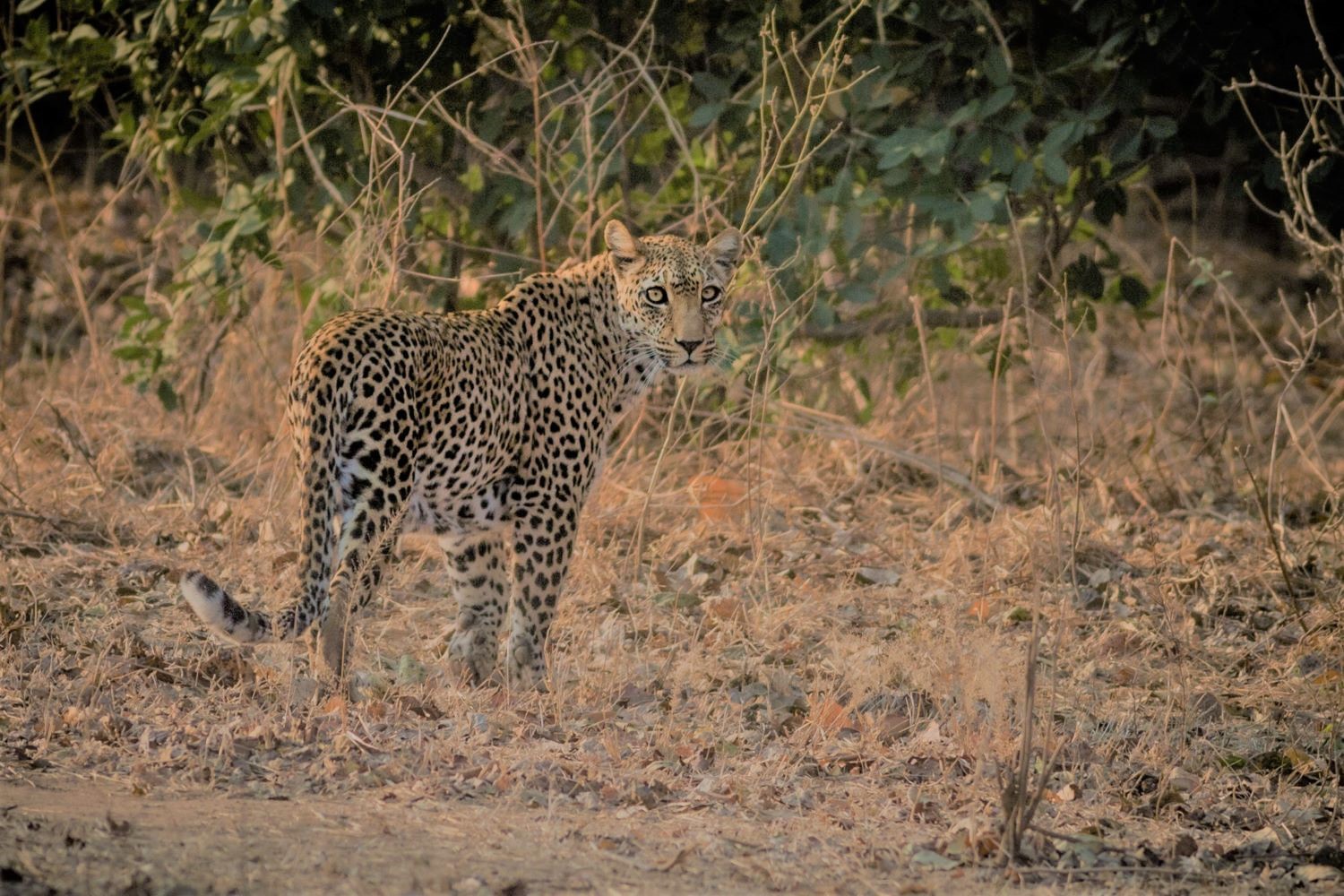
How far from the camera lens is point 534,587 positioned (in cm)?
567

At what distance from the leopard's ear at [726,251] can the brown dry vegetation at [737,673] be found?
682 millimetres

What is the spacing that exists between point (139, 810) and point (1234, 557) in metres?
4.86

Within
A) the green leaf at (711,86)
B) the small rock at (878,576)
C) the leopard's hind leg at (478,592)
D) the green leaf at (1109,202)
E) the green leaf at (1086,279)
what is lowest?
the small rock at (878,576)

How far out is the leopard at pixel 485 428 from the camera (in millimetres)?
4934

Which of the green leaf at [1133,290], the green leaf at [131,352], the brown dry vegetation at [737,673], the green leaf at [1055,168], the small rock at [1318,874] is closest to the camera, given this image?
the brown dry vegetation at [737,673]

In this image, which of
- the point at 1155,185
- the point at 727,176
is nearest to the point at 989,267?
the point at 727,176

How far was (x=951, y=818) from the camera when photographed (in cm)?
466

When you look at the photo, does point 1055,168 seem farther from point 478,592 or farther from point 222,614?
point 222,614

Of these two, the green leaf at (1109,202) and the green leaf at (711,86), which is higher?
the green leaf at (711,86)

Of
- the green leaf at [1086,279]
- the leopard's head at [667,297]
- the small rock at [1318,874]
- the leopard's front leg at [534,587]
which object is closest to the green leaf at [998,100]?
the green leaf at [1086,279]

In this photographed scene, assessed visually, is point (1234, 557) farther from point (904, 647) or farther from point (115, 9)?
point (115, 9)

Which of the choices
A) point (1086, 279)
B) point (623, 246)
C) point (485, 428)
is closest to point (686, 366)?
point (623, 246)

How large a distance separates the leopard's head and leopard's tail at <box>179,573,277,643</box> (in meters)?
1.86

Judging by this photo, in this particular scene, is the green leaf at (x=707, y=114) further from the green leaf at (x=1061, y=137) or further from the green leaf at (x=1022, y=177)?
the green leaf at (x=1061, y=137)
